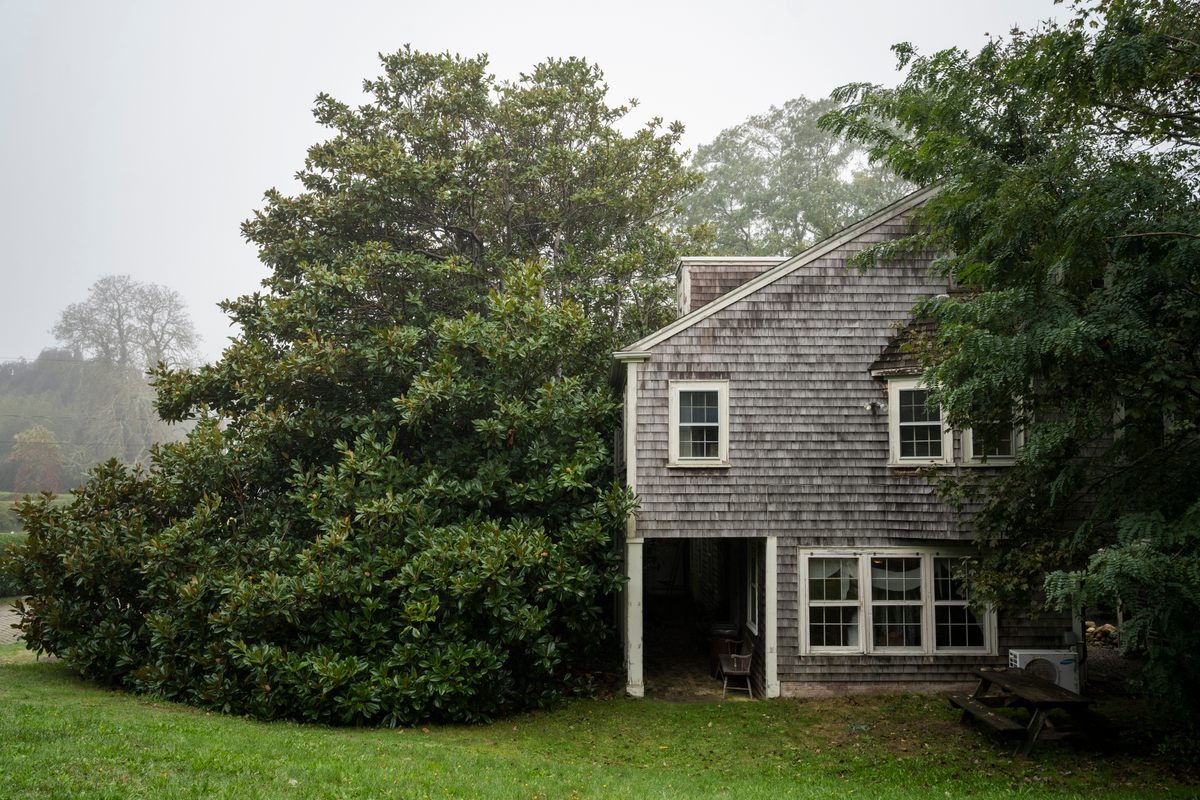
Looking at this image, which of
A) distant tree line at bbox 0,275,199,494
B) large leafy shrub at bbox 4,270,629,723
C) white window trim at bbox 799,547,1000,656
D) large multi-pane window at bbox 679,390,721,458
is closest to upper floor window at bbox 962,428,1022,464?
white window trim at bbox 799,547,1000,656

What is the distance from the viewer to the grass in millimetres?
7309

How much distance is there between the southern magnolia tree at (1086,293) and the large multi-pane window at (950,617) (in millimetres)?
2123

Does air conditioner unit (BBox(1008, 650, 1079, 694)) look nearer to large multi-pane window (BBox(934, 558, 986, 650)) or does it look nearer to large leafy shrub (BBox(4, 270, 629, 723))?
large multi-pane window (BBox(934, 558, 986, 650))

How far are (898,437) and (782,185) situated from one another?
95.8 ft

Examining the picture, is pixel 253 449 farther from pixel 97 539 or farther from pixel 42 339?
pixel 42 339

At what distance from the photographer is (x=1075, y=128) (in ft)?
31.9

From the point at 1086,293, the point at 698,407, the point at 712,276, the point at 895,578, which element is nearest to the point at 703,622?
the point at 895,578

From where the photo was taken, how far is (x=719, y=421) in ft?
Result: 43.5

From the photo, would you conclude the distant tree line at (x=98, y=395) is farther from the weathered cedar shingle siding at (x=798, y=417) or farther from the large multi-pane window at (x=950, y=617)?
the large multi-pane window at (x=950, y=617)

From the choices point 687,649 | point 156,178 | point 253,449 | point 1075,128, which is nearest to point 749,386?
point 1075,128

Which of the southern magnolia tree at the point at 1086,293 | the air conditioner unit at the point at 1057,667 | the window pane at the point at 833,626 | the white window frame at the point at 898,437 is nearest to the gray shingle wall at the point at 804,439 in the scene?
the white window frame at the point at 898,437

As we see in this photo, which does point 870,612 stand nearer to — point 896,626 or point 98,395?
point 896,626

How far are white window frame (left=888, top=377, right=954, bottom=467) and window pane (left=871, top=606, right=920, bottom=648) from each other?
2400 mm

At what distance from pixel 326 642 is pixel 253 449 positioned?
4.12m
